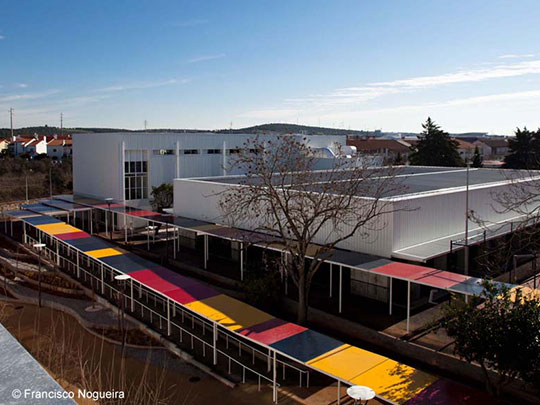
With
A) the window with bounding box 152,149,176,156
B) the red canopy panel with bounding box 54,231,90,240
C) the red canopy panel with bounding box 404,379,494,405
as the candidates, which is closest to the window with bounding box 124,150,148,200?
the window with bounding box 152,149,176,156

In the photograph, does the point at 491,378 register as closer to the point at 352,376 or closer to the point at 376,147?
the point at 352,376

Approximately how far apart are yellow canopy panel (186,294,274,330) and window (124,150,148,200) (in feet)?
59.4

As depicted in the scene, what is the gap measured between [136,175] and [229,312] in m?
19.5

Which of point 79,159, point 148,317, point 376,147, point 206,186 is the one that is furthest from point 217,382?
point 376,147

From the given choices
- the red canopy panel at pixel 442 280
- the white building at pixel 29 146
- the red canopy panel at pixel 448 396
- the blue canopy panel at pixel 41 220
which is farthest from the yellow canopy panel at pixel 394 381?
the white building at pixel 29 146

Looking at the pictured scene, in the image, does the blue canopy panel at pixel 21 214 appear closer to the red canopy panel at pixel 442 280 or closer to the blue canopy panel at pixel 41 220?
the blue canopy panel at pixel 41 220

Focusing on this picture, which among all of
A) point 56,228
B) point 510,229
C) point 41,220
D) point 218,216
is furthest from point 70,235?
point 510,229

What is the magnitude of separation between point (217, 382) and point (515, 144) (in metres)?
43.8

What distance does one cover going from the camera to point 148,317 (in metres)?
15.6

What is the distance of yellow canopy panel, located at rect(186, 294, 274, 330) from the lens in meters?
12.2

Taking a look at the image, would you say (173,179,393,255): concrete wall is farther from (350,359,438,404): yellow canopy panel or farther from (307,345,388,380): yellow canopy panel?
(350,359,438,404): yellow canopy panel

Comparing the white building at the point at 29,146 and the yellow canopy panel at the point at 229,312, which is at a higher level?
the white building at the point at 29,146

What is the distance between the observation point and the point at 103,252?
1895cm

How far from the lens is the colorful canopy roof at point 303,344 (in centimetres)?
935
